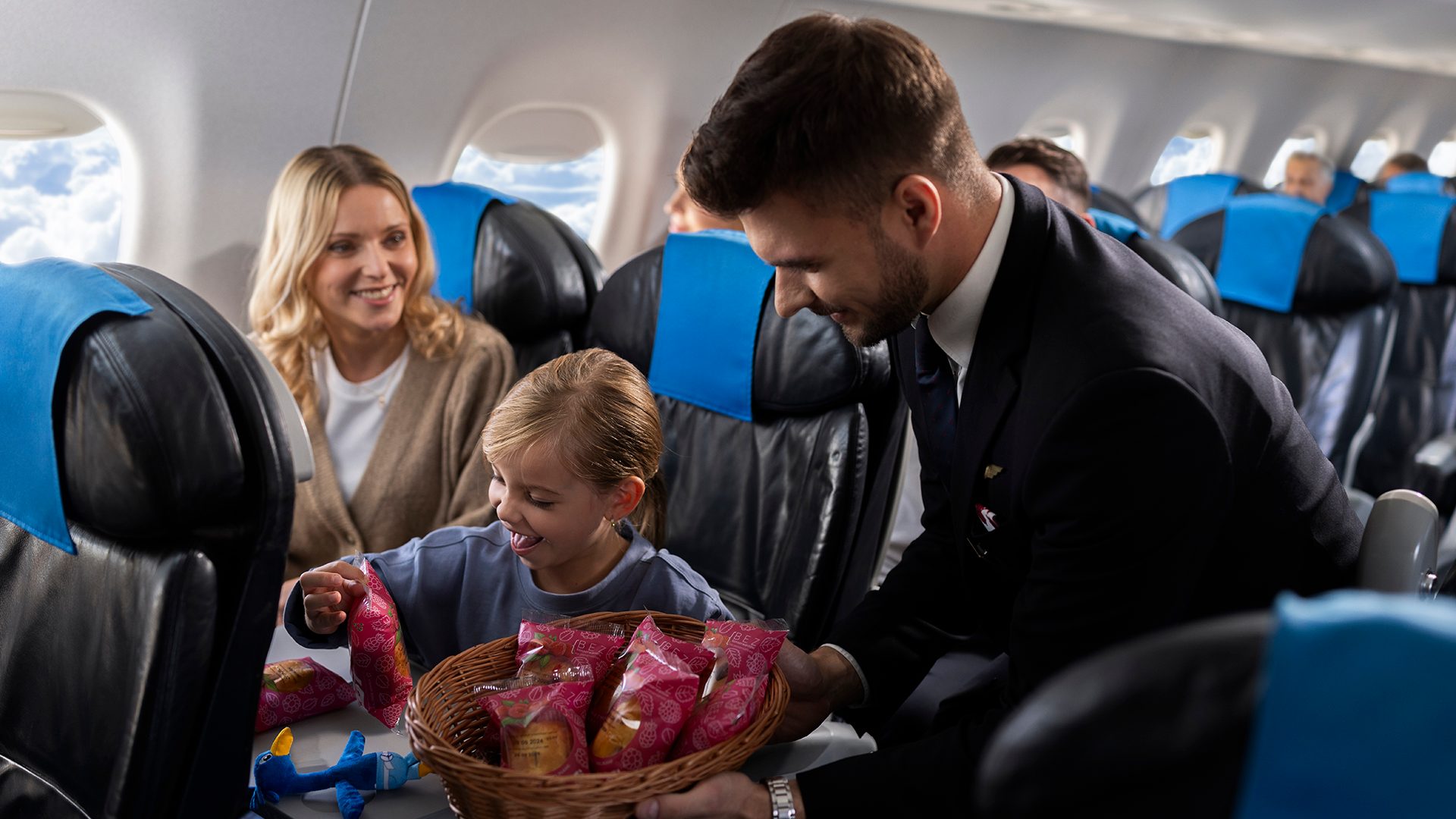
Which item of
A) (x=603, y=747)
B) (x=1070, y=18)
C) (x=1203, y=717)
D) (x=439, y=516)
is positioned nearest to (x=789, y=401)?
(x=439, y=516)

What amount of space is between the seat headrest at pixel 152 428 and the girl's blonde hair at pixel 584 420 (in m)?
0.53

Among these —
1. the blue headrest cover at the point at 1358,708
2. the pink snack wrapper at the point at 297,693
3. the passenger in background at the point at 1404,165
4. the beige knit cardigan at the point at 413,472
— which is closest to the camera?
the blue headrest cover at the point at 1358,708

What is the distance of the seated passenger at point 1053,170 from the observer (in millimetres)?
2951

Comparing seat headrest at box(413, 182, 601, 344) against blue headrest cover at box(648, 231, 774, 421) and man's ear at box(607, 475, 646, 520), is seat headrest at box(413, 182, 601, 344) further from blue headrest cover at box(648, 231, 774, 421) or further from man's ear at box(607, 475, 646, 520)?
man's ear at box(607, 475, 646, 520)

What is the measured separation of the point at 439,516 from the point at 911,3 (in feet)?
10.5

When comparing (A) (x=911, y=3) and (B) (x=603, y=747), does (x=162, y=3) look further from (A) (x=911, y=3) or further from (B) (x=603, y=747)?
(A) (x=911, y=3)

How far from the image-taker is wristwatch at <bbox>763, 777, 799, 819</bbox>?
1283 millimetres

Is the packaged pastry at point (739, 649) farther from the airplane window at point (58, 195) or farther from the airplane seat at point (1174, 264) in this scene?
the airplane window at point (58, 195)

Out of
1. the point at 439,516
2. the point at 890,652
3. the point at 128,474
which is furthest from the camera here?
the point at 439,516

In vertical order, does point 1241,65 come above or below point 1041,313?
above

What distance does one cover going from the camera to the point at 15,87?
2680 mm

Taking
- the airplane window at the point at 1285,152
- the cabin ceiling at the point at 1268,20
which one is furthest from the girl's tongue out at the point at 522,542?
the airplane window at the point at 1285,152

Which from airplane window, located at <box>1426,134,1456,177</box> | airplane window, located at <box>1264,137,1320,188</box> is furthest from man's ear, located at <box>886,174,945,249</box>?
airplane window, located at <box>1426,134,1456,177</box>

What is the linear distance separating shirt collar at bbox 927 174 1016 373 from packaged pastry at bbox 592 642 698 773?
0.56 meters
